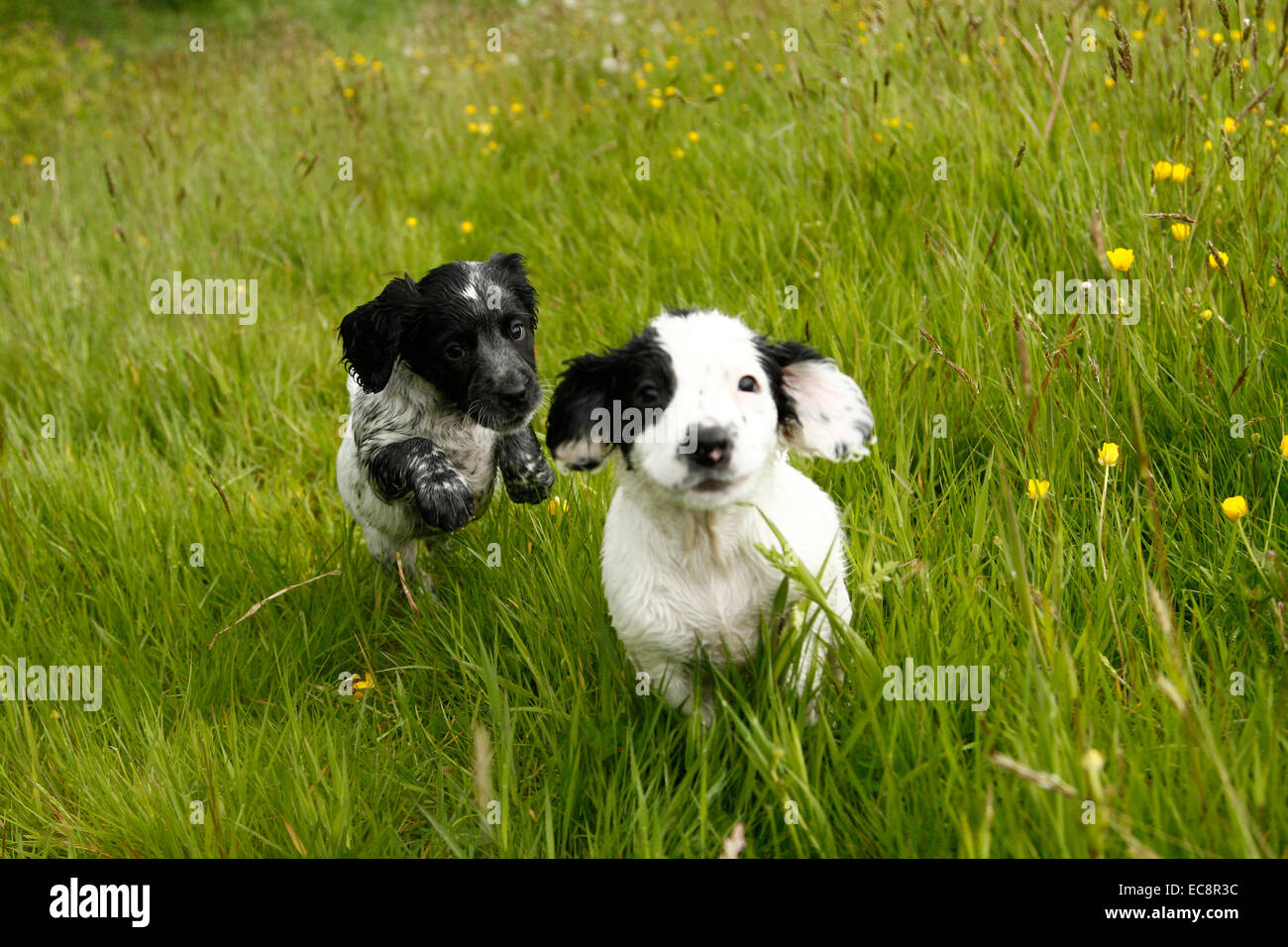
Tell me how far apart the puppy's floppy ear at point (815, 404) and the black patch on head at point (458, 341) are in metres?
0.92

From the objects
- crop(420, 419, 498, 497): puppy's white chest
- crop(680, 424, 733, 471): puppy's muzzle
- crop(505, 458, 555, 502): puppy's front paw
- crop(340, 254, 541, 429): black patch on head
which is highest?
crop(340, 254, 541, 429): black patch on head

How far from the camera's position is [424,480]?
9.91 ft

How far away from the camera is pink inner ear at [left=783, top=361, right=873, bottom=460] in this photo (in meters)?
2.23

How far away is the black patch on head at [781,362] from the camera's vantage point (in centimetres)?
226

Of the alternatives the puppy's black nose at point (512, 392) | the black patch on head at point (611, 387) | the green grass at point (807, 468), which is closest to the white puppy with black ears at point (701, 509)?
the black patch on head at point (611, 387)

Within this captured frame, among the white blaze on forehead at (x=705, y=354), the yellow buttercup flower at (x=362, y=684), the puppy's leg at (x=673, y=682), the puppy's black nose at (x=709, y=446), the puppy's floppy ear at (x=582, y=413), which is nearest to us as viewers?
the puppy's black nose at (x=709, y=446)

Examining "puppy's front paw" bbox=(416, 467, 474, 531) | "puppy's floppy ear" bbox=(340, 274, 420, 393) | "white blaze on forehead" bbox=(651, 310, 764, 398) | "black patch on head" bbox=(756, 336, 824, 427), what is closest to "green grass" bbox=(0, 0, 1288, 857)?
"puppy's front paw" bbox=(416, 467, 474, 531)

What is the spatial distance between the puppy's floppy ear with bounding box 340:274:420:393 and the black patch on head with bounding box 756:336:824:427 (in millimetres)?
1288

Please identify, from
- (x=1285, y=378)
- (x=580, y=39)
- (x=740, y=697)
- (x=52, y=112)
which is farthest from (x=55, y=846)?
(x=52, y=112)

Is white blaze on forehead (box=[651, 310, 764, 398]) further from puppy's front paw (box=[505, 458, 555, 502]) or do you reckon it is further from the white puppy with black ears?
puppy's front paw (box=[505, 458, 555, 502])

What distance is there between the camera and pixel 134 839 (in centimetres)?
243

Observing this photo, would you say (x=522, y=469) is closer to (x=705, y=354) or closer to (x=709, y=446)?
(x=705, y=354)

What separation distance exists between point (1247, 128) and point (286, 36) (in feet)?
30.1

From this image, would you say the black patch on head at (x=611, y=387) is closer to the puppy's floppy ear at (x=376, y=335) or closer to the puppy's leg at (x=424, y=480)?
the puppy's leg at (x=424, y=480)
